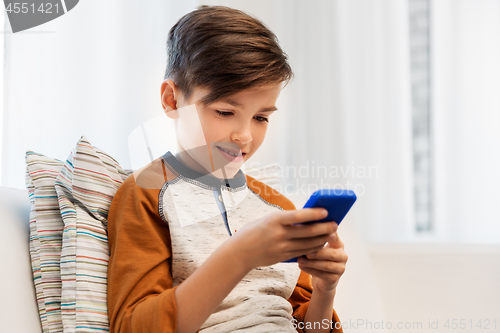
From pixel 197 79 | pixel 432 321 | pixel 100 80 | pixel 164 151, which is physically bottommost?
pixel 432 321

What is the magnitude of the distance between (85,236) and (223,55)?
1.13 feet

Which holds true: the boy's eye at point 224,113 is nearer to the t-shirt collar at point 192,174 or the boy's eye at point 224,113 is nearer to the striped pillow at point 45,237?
the t-shirt collar at point 192,174

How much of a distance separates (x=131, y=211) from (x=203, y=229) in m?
0.11

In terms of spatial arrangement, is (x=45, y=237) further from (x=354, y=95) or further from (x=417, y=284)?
(x=354, y=95)

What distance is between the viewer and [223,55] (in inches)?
24.7

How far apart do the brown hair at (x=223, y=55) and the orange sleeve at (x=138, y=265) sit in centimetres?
19

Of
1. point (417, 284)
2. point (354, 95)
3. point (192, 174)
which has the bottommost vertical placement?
point (417, 284)

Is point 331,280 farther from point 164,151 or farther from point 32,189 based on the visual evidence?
point 32,189

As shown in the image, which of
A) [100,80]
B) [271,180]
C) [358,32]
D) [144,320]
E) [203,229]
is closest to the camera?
[144,320]

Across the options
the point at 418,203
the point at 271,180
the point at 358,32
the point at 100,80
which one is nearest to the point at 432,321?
the point at 271,180

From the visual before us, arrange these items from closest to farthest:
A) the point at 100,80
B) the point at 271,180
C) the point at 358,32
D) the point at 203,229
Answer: the point at 203,229 → the point at 271,180 → the point at 100,80 → the point at 358,32

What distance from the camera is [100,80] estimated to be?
144 centimetres

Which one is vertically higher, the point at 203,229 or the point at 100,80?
the point at 100,80

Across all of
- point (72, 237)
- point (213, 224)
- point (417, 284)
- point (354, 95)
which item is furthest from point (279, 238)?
point (354, 95)
